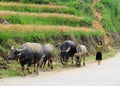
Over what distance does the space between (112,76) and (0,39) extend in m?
6.32

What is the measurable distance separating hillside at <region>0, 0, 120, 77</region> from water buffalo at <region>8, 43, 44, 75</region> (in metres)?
2.07

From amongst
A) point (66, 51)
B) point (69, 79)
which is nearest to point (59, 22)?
point (66, 51)

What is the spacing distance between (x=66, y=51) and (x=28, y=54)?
536cm

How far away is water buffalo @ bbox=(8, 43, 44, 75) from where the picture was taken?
20375mm

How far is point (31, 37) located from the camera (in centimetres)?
2706

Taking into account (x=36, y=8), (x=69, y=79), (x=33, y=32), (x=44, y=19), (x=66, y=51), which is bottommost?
(x=69, y=79)

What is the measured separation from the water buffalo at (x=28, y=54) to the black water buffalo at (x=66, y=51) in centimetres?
415

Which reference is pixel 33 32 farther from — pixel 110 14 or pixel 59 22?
pixel 110 14

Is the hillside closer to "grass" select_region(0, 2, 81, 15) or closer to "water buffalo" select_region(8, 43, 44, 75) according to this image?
"grass" select_region(0, 2, 81, 15)

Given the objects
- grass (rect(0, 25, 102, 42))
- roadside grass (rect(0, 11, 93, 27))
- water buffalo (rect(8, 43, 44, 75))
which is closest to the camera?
water buffalo (rect(8, 43, 44, 75))

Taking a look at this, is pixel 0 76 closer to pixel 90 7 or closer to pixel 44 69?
pixel 44 69

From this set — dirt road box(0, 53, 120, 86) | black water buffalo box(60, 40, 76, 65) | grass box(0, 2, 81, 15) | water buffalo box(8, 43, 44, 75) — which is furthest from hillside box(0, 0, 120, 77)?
dirt road box(0, 53, 120, 86)

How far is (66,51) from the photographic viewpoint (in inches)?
1025

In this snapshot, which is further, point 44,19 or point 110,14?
point 110,14
